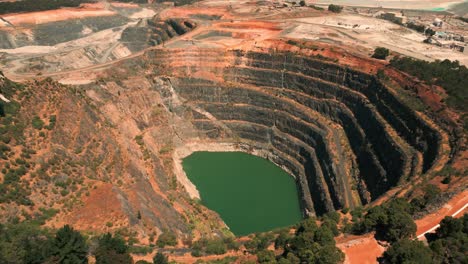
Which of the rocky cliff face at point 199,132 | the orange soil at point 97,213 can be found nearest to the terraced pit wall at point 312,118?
the rocky cliff face at point 199,132

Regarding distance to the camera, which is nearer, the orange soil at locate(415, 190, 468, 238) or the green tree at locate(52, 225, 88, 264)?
the green tree at locate(52, 225, 88, 264)

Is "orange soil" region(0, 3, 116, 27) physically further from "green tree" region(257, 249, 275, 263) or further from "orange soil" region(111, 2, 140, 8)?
"green tree" region(257, 249, 275, 263)

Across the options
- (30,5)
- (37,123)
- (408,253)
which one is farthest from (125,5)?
(408,253)

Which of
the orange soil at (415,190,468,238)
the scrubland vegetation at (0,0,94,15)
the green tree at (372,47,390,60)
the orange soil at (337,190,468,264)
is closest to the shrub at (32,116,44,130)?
the orange soil at (337,190,468,264)

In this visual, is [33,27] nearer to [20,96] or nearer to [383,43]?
[20,96]

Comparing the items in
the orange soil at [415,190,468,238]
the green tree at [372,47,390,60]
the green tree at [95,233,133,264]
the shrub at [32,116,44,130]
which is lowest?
the green tree at [95,233,133,264]

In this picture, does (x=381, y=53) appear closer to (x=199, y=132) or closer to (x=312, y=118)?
(x=312, y=118)

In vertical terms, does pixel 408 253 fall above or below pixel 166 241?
above
